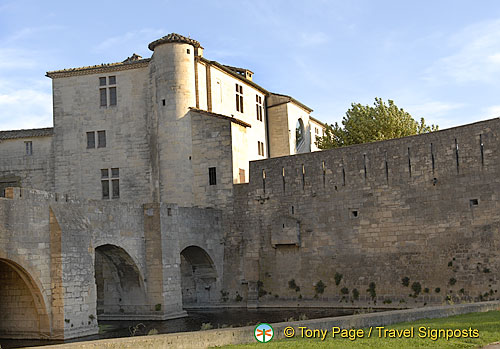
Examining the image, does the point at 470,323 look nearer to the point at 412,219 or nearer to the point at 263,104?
the point at 412,219

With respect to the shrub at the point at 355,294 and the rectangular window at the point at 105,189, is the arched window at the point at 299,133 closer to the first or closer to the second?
the rectangular window at the point at 105,189

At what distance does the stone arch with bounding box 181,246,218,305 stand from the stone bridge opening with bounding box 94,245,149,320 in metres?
4.01

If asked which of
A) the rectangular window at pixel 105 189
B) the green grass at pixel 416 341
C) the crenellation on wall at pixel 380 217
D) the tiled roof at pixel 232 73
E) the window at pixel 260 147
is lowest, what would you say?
the green grass at pixel 416 341

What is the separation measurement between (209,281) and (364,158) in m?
8.93

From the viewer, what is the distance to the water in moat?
19.9m

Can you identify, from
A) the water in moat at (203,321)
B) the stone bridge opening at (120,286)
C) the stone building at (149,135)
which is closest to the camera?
the water in moat at (203,321)

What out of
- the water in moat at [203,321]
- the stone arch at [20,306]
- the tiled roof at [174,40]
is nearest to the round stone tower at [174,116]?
the tiled roof at [174,40]

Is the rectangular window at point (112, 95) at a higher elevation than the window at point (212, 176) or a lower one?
higher

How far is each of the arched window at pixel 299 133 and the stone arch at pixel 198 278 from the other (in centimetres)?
1235

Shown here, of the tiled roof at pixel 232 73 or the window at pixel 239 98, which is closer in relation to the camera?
the tiled roof at pixel 232 73

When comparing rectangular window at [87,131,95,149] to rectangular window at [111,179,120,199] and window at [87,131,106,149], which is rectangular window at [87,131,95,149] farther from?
rectangular window at [111,179,120,199]

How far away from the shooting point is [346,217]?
85.3 feet

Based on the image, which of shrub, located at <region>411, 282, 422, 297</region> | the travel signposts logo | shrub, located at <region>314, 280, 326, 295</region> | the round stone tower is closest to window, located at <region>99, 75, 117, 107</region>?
the round stone tower

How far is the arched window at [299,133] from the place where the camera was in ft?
127
